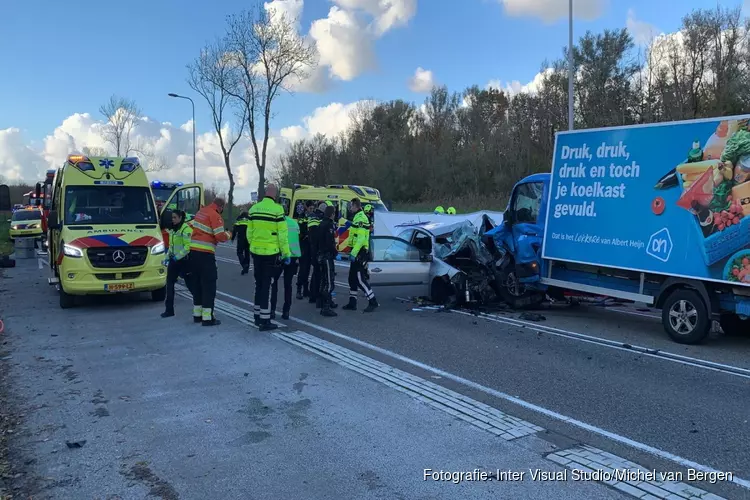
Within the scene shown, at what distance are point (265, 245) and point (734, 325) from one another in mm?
7009

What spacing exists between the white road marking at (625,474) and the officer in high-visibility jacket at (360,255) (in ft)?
21.0

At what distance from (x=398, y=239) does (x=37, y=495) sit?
8.24 metres

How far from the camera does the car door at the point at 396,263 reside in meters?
10.9

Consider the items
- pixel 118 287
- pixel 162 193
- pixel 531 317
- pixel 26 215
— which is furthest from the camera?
pixel 26 215

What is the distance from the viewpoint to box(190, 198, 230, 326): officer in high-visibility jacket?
9133 mm

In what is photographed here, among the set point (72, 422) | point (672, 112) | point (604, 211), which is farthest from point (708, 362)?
point (672, 112)

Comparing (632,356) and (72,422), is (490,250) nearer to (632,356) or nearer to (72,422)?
(632,356)

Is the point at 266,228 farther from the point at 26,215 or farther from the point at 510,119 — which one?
the point at 510,119

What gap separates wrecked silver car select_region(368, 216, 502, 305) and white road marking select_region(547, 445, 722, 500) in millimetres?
6331

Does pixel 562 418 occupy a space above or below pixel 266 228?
below

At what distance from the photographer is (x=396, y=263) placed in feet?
36.4

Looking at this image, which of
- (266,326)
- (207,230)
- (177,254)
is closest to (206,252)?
(207,230)

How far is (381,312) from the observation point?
1049 cm

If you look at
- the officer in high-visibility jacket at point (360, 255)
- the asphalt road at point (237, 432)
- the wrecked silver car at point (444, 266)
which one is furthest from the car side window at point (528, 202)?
the asphalt road at point (237, 432)
